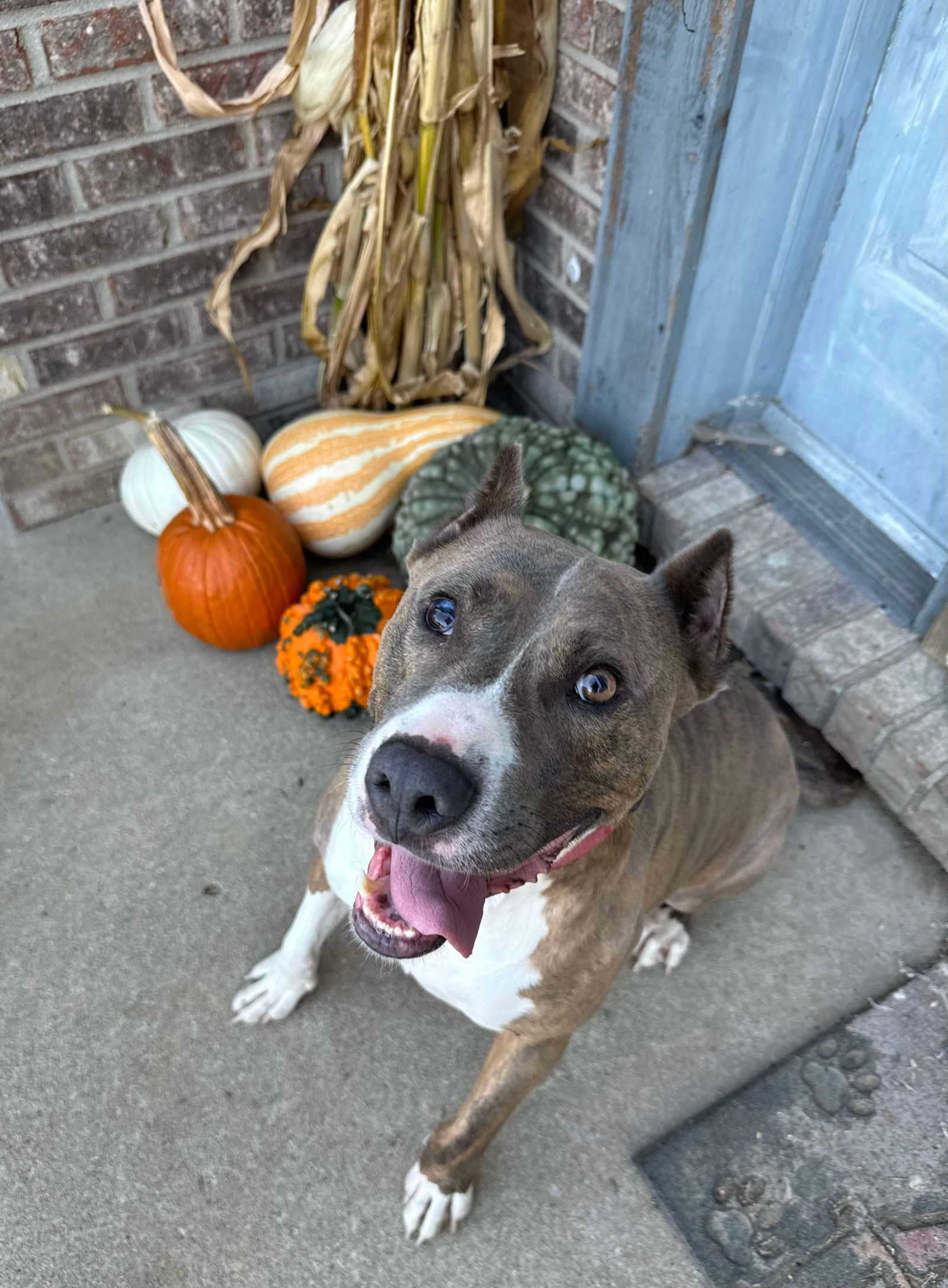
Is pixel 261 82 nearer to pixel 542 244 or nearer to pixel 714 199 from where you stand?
pixel 542 244

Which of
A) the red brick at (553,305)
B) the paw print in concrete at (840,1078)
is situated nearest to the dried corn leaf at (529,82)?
the red brick at (553,305)

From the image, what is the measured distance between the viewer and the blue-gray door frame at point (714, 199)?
2723mm

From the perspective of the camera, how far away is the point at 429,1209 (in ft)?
7.72

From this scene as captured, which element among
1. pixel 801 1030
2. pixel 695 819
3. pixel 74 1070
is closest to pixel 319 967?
pixel 74 1070

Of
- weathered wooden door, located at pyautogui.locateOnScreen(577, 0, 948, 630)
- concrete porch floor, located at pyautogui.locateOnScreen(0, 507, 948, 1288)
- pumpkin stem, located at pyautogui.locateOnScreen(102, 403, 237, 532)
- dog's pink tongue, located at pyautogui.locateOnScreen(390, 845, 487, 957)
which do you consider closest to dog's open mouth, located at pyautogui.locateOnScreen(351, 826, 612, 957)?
dog's pink tongue, located at pyautogui.locateOnScreen(390, 845, 487, 957)

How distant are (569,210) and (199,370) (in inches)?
55.4

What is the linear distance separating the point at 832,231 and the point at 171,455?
6.98 feet

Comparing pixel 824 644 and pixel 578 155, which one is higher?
pixel 578 155

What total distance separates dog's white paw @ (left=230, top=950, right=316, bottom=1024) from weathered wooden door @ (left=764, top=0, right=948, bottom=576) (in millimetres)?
2255

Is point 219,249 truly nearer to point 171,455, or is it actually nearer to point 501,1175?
point 171,455

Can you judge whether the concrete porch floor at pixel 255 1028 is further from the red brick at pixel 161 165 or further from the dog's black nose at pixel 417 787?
the red brick at pixel 161 165

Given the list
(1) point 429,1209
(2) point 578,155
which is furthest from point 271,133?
(1) point 429,1209

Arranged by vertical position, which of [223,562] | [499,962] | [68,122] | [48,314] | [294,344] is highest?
[68,122]

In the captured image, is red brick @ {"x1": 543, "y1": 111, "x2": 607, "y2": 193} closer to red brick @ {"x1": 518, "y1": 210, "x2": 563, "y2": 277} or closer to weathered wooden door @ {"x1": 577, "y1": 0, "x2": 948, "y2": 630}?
weathered wooden door @ {"x1": 577, "y1": 0, "x2": 948, "y2": 630}
